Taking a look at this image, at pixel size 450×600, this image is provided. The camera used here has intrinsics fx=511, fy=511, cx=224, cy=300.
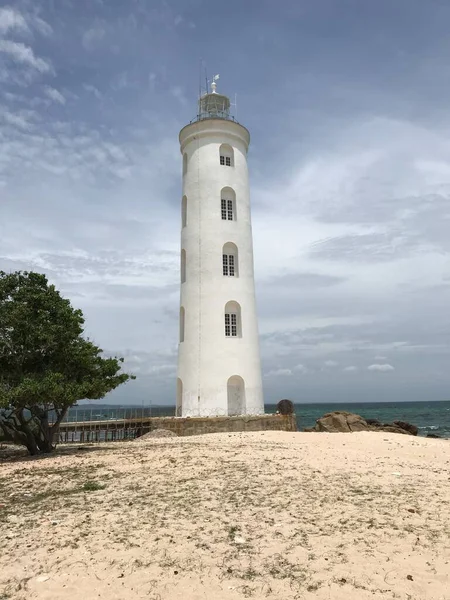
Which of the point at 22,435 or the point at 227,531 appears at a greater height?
the point at 22,435

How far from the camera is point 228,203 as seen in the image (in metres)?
30.6

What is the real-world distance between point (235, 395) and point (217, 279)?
21.3 ft

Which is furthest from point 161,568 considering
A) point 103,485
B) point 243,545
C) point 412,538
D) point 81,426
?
point 81,426


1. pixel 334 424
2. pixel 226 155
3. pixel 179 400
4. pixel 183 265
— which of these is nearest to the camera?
pixel 179 400

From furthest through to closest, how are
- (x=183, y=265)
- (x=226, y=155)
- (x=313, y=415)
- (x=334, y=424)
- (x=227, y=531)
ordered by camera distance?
(x=313, y=415) < (x=226, y=155) < (x=183, y=265) < (x=334, y=424) < (x=227, y=531)

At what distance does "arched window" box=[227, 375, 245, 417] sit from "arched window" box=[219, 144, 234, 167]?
1297 cm

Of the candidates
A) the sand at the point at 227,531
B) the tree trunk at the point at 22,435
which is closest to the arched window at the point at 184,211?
the tree trunk at the point at 22,435

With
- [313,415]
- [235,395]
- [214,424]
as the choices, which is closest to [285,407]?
[235,395]

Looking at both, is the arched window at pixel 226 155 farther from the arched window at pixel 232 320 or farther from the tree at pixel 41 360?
the tree at pixel 41 360

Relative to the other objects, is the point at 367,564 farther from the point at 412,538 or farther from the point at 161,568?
the point at 161,568

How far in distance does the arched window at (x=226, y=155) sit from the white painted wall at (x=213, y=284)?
296mm

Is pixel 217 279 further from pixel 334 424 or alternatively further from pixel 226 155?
pixel 334 424

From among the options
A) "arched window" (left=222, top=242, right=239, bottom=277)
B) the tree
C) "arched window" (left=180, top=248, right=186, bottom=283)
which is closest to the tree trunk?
the tree

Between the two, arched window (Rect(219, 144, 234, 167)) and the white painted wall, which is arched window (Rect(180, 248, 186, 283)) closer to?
the white painted wall
